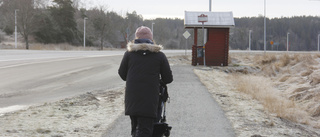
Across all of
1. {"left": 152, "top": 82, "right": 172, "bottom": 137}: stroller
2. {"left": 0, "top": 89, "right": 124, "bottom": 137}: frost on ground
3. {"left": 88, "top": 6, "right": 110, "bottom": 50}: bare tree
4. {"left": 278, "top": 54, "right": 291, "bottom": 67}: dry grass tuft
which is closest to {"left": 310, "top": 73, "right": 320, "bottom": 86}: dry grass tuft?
{"left": 278, "top": 54, "right": 291, "bottom": 67}: dry grass tuft

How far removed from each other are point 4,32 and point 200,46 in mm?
44658

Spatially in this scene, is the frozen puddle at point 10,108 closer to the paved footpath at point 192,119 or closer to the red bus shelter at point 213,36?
the paved footpath at point 192,119

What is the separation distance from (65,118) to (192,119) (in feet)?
8.15

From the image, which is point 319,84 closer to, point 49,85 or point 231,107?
point 231,107

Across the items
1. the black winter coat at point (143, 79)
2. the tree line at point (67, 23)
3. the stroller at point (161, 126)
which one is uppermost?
the tree line at point (67, 23)

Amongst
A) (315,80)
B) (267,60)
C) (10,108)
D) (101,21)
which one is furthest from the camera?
(101,21)

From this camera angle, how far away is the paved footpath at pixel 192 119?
607 centimetres

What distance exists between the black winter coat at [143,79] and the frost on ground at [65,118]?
2.12m

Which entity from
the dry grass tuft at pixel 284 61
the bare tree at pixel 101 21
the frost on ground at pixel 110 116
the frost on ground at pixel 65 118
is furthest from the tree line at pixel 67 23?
the frost on ground at pixel 65 118

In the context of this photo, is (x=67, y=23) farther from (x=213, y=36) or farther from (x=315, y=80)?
(x=315, y=80)

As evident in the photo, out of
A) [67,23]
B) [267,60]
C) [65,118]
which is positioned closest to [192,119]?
[65,118]

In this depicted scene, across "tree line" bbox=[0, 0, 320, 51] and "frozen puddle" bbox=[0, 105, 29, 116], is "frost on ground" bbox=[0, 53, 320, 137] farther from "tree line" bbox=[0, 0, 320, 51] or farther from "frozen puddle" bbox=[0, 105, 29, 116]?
"tree line" bbox=[0, 0, 320, 51]

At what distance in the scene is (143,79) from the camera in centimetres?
412

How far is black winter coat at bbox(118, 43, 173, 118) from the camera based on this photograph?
4.08 meters
